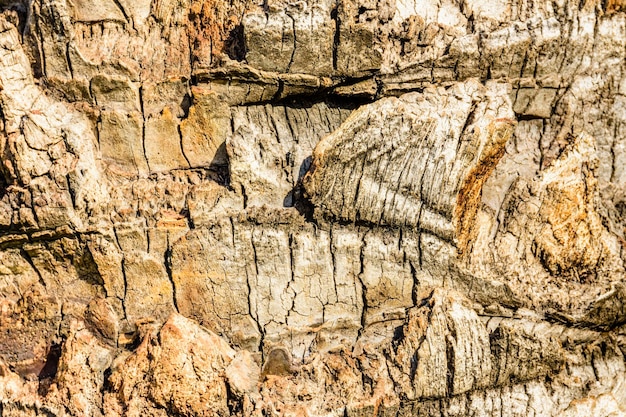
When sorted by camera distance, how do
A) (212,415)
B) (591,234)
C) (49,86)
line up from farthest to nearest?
(591,234)
(49,86)
(212,415)

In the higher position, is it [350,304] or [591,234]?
[591,234]

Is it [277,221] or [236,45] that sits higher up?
[236,45]

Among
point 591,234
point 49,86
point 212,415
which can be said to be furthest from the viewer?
point 591,234

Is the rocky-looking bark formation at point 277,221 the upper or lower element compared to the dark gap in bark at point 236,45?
lower

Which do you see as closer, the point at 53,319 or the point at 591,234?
the point at 53,319

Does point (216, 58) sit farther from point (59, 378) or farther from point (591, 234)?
point (591, 234)

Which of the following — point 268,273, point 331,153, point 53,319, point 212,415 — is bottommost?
point 212,415

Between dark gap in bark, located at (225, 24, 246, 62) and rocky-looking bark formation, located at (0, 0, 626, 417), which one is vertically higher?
dark gap in bark, located at (225, 24, 246, 62)

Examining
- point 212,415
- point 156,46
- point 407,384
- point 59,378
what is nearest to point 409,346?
point 407,384
